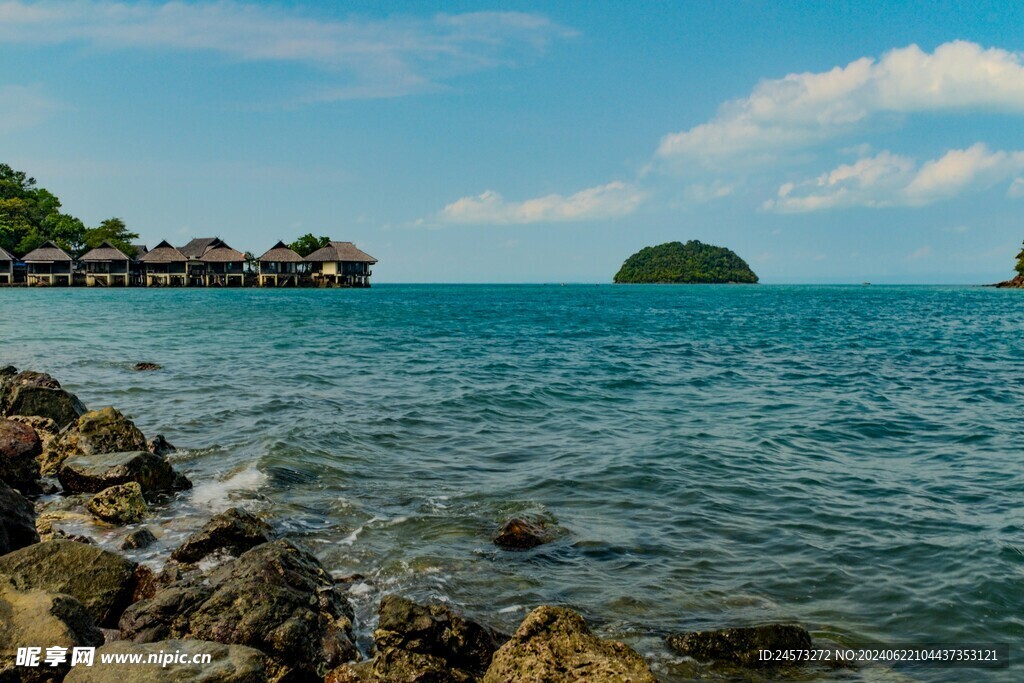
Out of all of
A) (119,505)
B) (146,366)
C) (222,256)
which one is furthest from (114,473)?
(222,256)

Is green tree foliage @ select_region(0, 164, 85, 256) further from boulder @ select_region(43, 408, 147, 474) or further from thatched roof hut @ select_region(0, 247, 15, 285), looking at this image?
boulder @ select_region(43, 408, 147, 474)

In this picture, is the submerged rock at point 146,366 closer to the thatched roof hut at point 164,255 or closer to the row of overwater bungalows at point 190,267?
the row of overwater bungalows at point 190,267

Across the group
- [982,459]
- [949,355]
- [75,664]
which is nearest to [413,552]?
[75,664]

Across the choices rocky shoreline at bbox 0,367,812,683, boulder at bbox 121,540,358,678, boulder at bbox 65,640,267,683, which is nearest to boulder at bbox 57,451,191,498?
rocky shoreline at bbox 0,367,812,683

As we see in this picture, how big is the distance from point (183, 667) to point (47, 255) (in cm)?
10747

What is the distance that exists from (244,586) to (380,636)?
1.17 metres

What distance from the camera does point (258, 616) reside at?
17.4 feet

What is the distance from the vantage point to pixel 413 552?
26.0 ft

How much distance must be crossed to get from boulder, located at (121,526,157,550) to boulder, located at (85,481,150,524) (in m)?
0.63

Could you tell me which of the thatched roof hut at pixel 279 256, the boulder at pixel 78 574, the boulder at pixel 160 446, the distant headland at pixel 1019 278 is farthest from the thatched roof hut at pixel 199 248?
the distant headland at pixel 1019 278

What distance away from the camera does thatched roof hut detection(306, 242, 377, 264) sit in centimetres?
10464

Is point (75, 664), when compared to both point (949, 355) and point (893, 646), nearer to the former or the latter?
point (893, 646)

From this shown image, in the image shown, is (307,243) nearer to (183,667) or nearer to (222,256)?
(222,256)

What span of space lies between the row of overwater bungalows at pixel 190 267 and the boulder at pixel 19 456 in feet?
317
